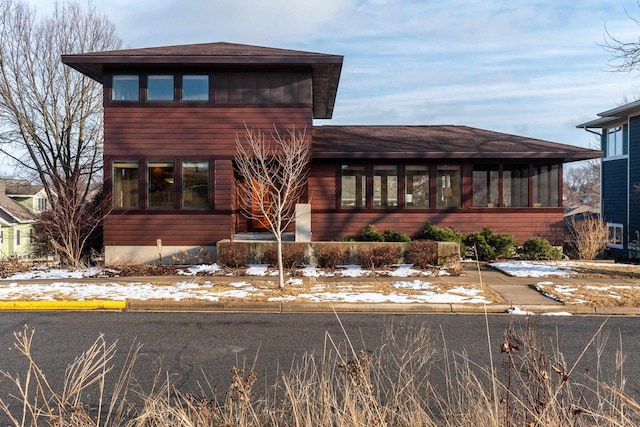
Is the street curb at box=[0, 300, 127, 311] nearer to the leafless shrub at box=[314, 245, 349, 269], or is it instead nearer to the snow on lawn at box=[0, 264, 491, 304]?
the snow on lawn at box=[0, 264, 491, 304]

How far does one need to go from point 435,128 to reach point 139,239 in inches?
524

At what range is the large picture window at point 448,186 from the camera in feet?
61.3

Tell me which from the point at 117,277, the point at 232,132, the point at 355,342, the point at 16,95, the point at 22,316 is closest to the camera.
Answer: the point at 355,342

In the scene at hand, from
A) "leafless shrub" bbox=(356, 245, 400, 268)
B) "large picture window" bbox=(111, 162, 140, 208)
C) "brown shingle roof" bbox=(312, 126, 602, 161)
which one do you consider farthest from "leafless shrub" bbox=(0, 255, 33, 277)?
"leafless shrub" bbox=(356, 245, 400, 268)

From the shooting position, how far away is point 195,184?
56.1 ft

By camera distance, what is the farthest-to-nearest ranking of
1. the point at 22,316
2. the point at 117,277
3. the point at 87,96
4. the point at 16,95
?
the point at 87,96, the point at 16,95, the point at 117,277, the point at 22,316

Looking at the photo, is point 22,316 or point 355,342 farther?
point 22,316

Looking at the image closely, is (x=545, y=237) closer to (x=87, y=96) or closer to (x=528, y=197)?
(x=528, y=197)

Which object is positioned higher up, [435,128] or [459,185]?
[435,128]

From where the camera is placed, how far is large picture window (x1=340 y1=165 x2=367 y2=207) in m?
18.6

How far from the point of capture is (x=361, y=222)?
18484 millimetres

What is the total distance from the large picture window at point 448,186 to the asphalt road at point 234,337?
9.68m

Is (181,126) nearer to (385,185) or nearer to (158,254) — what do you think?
(158,254)

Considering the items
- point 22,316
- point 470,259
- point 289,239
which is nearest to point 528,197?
point 470,259
